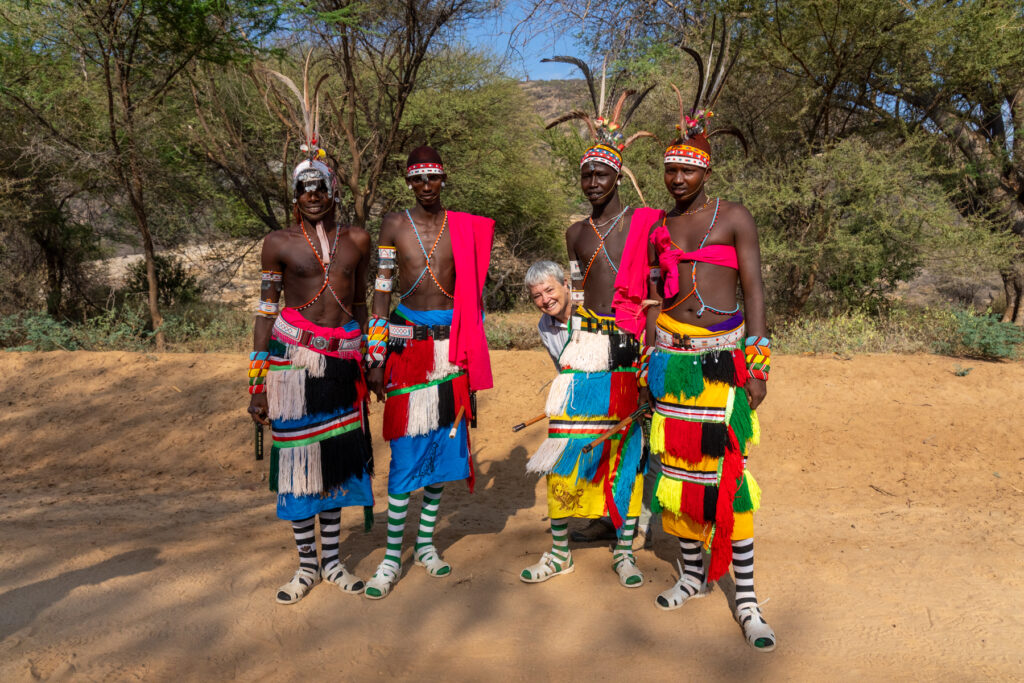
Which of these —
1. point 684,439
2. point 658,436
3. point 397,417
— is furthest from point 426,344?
point 684,439

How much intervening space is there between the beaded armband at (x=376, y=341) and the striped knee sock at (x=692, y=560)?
1.76 meters

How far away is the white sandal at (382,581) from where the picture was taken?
3.48m

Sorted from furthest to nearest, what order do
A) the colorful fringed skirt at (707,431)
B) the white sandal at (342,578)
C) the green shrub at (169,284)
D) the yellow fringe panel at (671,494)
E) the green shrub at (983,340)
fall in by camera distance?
1. the green shrub at (169,284)
2. the green shrub at (983,340)
3. the white sandal at (342,578)
4. the yellow fringe panel at (671,494)
5. the colorful fringed skirt at (707,431)

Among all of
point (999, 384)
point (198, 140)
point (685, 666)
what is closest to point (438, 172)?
point (685, 666)

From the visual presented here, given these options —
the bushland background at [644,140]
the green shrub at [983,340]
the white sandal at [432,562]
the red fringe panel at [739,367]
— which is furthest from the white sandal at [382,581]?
the green shrub at [983,340]

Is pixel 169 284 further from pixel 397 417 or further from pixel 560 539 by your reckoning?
pixel 560 539

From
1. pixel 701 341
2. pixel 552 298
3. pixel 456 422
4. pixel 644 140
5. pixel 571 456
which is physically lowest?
pixel 571 456

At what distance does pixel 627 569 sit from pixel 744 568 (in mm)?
660

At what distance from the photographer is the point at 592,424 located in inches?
139

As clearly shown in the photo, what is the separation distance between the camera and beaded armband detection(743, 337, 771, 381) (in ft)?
9.61

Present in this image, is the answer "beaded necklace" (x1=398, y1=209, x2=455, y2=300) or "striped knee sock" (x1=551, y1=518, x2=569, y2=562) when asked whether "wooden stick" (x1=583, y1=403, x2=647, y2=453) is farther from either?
"beaded necklace" (x1=398, y1=209, x2=455, y2=300)

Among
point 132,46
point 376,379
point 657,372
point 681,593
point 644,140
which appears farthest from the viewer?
point 644,140

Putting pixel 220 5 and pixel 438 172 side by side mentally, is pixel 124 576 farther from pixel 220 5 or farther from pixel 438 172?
pixel 220 5

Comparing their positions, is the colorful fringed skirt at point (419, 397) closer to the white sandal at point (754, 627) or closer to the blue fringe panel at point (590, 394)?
the blue fringe panel at point (590, 394)
